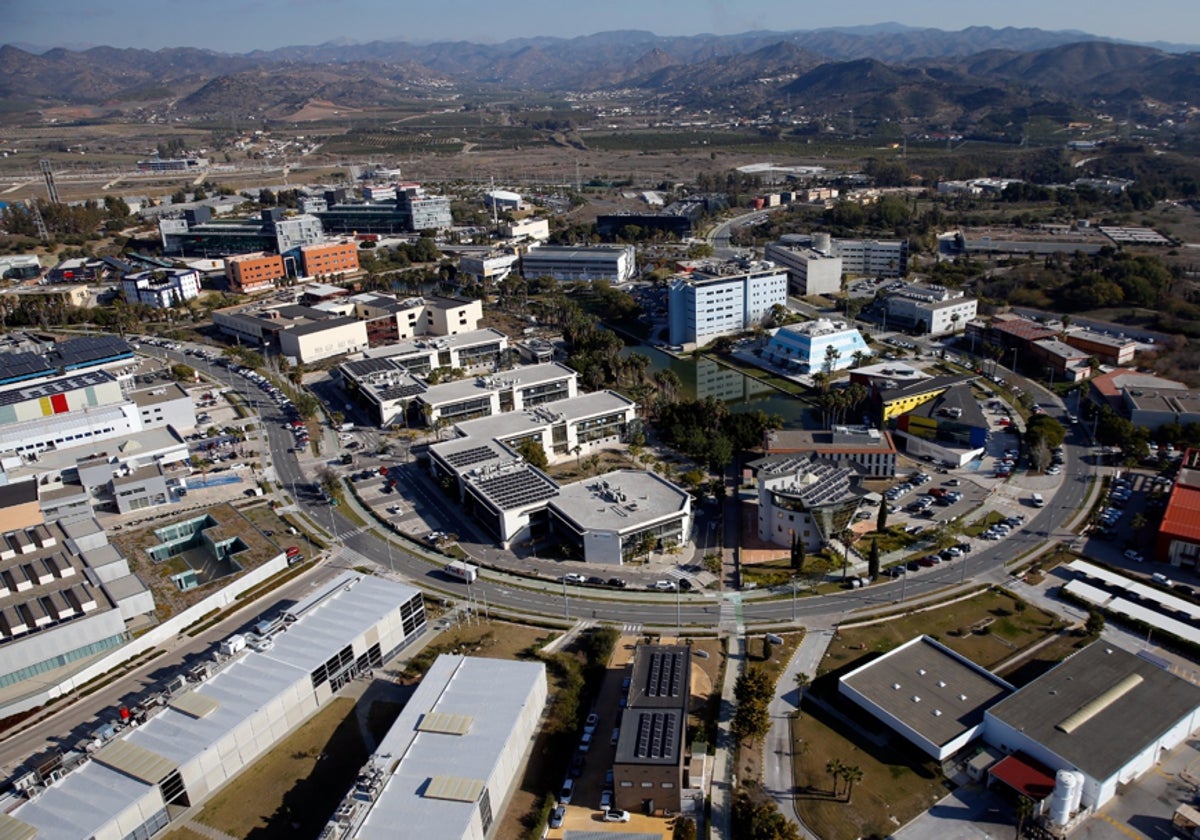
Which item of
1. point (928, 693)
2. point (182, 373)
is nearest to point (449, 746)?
point (928, 693)

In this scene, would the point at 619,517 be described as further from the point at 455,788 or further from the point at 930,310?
the point at 930,310

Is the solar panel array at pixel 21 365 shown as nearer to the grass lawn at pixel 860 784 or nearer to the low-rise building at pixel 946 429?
the grass lawn at pixel 860 784

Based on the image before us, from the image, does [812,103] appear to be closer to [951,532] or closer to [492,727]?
[951,532]

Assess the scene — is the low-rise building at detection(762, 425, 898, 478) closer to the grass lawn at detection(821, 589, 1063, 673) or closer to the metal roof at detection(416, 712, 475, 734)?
the grass lawn at detection(821, 589, 1063, 673)

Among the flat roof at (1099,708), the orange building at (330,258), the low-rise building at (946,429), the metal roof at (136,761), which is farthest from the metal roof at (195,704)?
the orange building at (330,258)

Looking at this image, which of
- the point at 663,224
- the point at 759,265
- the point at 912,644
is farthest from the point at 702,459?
the point at 663,224

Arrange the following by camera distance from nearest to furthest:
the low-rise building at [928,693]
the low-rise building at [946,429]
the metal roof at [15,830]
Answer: the metal roof at [15,830], the low-rise building at [928,693], the low-rise building at [946,429]
